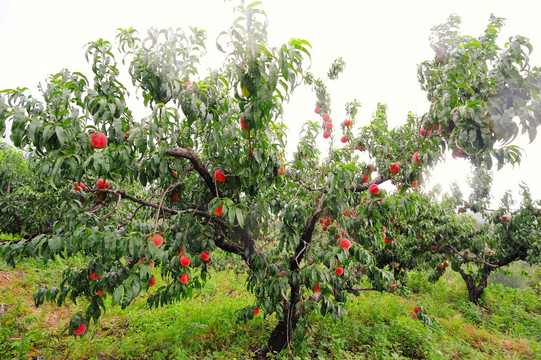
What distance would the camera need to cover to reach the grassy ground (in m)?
3.41

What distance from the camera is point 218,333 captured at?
156 inches

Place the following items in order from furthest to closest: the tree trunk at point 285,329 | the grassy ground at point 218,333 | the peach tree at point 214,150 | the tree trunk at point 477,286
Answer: the tree trunk at point 477,286 → the grassy ground at point 218,333 → the tree trunk at point 285,329 → the peach tree at point 214,150

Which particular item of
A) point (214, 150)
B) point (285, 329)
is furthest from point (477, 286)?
point (214, 150)

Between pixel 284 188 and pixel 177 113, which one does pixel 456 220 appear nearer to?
pixel 284 188

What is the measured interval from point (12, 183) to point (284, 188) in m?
8.38

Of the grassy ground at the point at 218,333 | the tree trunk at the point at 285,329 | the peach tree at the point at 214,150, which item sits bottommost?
the grassy ground at the point at 218,333

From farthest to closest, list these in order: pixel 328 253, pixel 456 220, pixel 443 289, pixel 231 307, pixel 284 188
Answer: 1. pixel 443 289
2. pixel 456 220
3. pixel 231 307
4. pixel 284 188
5. pixel 328 253

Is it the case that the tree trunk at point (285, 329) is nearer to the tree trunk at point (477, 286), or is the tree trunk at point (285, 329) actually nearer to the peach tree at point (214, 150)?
the peach tree at point (214, 150)

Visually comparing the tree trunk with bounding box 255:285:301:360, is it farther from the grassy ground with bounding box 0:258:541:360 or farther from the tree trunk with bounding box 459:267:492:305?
the tree trunk with bounding box 459:267:492:305

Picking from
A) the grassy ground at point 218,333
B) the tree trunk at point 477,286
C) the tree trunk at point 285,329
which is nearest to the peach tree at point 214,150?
the tree trunk at point 285,329

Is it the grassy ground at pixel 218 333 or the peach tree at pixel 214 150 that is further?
the grassy ground at pixel 218 333

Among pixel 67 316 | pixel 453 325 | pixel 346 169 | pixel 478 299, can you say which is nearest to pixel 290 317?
pixel 346 169

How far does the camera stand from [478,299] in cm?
770

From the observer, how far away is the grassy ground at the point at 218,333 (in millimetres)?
3406
